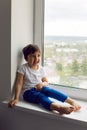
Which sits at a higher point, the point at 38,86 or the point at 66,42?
the point at 66,42

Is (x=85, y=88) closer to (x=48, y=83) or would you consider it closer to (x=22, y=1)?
(x=48, y=83)

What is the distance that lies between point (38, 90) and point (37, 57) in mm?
197

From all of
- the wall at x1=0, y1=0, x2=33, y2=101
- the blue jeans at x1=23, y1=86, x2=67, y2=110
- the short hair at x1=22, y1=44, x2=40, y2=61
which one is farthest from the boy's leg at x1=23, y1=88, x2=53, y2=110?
the short hair at x1=22, y1=44, x2=40, y2=61

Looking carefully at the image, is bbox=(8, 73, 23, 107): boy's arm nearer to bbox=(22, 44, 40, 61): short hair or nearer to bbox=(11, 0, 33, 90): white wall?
bbox=(11, 0, 33, 90): white wall

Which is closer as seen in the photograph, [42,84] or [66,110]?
[66,110]

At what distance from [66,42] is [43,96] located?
0.38 m

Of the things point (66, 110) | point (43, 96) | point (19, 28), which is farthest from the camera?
point (19, 28)

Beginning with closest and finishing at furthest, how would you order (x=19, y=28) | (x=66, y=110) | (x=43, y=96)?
(x=66, y=110) → (x=43, y=96) → (x=19, y=28)

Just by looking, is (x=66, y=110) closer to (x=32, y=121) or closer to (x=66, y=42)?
(x=32, y=121)

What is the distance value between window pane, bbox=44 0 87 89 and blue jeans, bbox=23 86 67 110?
0.19m

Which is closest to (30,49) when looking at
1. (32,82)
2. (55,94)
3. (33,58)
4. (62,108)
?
(33,58)

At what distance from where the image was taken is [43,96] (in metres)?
1.32

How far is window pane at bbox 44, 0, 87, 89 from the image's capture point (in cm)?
141

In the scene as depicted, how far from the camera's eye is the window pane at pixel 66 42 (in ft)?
4.62
